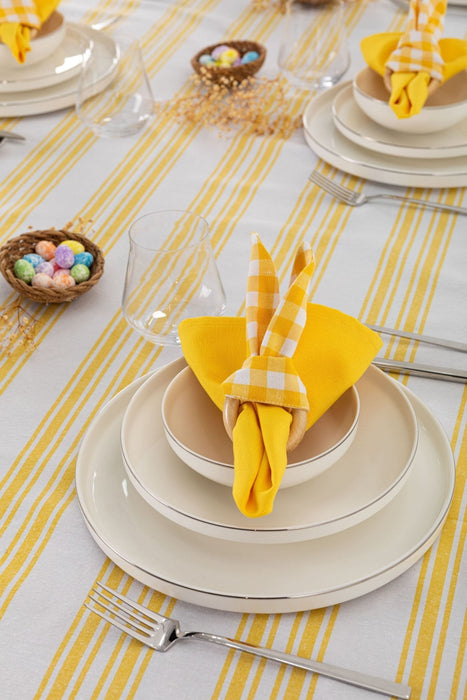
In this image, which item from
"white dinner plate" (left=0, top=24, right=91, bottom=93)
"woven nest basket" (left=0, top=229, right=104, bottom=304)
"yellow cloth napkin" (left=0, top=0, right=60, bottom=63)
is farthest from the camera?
"white dinner plate" (left=0, top=24, right=91, bottom=93)

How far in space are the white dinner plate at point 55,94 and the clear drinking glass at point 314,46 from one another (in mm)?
330

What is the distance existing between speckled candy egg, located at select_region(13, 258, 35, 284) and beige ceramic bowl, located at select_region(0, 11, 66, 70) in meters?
0.57

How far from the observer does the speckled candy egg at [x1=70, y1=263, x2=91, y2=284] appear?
1.08 meters

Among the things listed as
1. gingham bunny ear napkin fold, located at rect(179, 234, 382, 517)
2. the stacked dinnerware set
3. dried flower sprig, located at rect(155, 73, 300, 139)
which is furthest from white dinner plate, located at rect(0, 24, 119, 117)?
gingham bunny ear napkin fold, located at rect(179, 234, 382, 517)

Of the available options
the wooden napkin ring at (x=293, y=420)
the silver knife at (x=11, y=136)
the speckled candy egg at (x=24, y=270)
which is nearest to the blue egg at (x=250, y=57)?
the silver knife at (x=11, y=136)

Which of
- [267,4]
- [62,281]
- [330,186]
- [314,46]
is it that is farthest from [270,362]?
[267,4]

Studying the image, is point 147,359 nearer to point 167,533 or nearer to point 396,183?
point 167,533

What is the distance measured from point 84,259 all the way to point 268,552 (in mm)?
556

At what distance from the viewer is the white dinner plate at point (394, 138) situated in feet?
4.11

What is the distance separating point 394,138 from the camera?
1.30m

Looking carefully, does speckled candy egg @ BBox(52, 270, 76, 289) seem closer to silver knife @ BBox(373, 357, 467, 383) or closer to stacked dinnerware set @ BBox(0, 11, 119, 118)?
silver knife @ BBox(373, 357, 467, 383)

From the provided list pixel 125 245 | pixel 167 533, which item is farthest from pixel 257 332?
pixel 125 245

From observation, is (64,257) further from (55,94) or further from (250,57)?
(250,57)

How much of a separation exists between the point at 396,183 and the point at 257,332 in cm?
63
